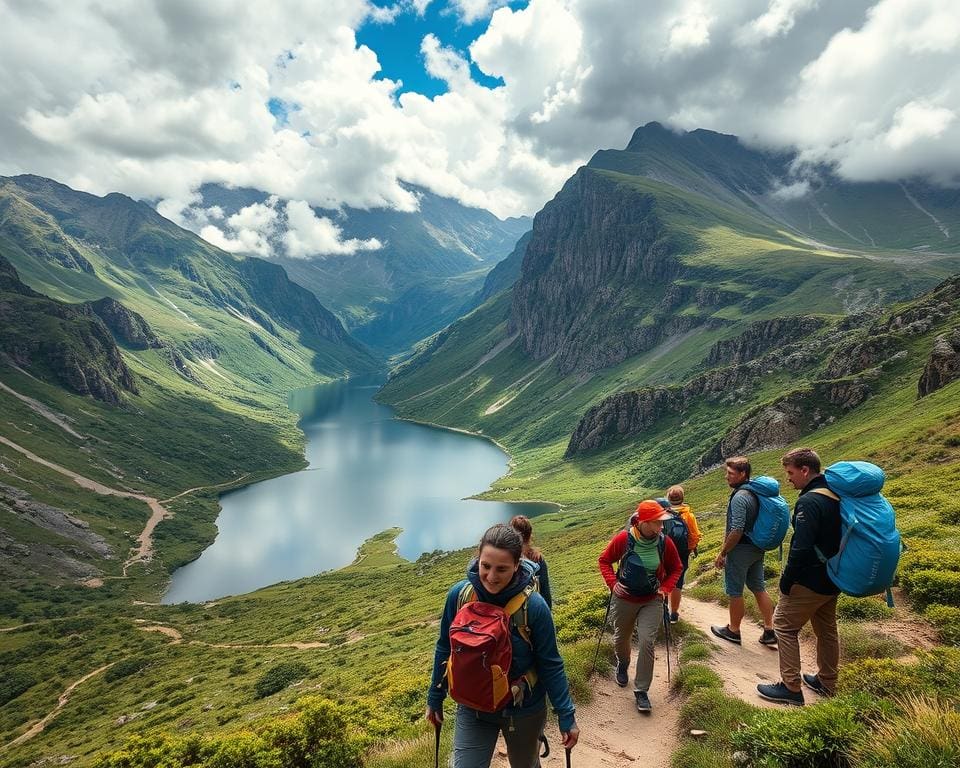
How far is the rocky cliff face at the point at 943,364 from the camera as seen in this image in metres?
58.0

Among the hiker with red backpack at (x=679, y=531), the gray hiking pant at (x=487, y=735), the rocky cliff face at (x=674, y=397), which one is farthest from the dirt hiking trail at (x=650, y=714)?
the rocky cliff face at (x=674, y=397)

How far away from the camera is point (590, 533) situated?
71.8 metres

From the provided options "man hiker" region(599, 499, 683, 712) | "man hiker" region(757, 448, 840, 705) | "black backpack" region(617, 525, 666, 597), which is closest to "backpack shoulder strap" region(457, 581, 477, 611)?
"man hiker" region(599, 499, 683, 712)

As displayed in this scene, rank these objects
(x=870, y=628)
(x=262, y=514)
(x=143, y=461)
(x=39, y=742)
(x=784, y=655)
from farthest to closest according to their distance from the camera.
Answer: (x=143, y=461) → (x=262, y=514) → (x=39, y=742) → (x=870, y=628) → (x=784, y=655)

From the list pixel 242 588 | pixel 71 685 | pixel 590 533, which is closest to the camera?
pixel 71 685

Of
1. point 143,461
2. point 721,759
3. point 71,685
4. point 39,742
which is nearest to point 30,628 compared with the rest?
point 71,685

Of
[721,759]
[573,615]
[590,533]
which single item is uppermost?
[721,759]

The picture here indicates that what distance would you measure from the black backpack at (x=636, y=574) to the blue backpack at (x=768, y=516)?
3094mm

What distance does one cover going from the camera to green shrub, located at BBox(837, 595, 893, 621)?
43.6ft

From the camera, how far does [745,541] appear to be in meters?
13.2

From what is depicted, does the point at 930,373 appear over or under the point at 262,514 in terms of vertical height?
over

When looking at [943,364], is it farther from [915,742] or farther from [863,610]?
[915,742]

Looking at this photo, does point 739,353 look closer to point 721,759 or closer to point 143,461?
point 721,759

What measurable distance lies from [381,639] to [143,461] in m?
201
